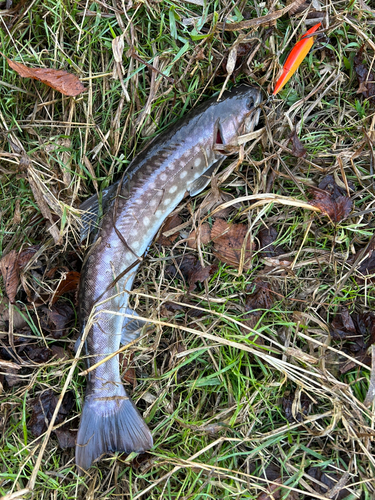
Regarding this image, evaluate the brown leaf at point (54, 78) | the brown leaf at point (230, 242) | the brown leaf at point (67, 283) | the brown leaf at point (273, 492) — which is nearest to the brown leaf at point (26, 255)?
the brown leaf at point (67, 283)

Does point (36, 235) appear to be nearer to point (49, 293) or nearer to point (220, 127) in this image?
point (49, 293)

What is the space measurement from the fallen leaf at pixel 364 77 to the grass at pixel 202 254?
5 cm

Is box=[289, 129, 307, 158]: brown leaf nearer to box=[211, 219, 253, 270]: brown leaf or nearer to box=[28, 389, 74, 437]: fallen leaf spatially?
box=[211, 219, 253, 270]: brown leaf

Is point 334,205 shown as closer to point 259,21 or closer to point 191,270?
point 191,270

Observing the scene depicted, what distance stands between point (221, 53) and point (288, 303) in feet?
5.24

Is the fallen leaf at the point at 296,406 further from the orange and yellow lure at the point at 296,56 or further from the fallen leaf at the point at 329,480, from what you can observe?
the orange and yellow lure at the point at 296,56

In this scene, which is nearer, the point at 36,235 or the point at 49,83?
the point at 49,83

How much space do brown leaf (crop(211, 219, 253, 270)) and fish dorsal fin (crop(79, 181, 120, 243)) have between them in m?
0.67

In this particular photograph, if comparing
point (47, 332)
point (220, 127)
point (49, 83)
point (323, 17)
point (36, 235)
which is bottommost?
point (47, 332)

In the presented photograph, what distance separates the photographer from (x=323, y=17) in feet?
7.79

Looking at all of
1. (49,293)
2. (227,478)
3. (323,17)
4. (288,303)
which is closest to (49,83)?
(49,293)

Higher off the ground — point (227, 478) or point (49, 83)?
point (49, 83)

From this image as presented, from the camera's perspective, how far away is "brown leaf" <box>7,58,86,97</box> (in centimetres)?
221

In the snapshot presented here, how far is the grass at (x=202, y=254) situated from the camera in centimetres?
222
